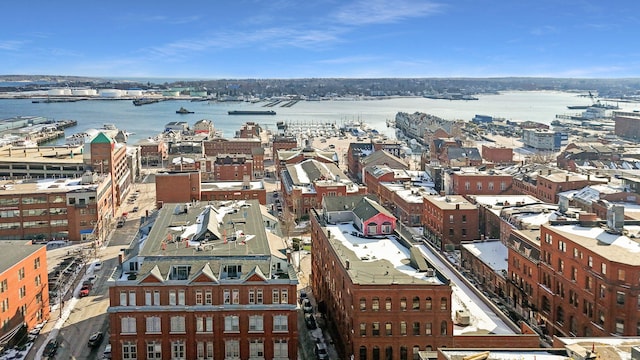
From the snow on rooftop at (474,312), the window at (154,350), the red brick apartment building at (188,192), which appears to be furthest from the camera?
the red brick apartment building at (188,192)

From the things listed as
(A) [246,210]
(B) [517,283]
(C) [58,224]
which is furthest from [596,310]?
(C) [58,224]

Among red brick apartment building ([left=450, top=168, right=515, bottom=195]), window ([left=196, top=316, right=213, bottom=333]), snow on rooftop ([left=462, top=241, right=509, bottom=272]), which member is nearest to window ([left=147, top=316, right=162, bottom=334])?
window ([left=196, top=316, right=213, bottom=333])

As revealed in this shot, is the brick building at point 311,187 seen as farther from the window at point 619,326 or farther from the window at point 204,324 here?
the window at point 619,326

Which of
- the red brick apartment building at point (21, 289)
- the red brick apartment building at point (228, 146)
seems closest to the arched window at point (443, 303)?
the red brick apartment building at point (21, 289)

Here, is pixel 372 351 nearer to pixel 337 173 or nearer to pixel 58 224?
pixel 58 224

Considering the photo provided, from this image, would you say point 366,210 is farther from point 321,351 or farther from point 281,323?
point 281,323

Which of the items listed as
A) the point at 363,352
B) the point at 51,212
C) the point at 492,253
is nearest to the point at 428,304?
the point at 363,352
